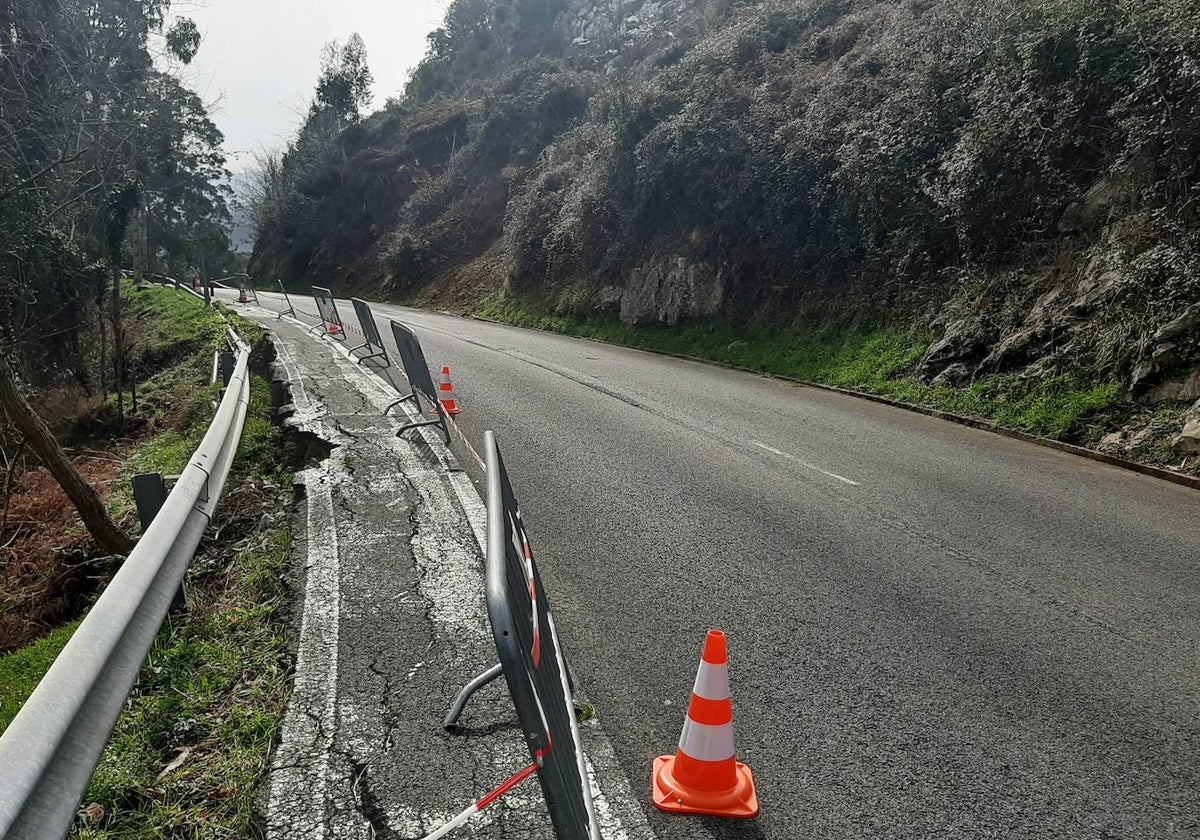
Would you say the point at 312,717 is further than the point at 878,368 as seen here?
No

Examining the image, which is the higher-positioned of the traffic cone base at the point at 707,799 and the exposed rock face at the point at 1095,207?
the exposed rock face at the point at 1095,207

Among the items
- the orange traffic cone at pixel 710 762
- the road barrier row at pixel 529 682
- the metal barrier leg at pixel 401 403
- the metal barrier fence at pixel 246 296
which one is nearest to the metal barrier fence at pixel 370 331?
the metal barrier leg at pixel 401 403

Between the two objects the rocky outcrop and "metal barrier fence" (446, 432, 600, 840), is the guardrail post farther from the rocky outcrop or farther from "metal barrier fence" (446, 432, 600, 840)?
the rocky outcrop

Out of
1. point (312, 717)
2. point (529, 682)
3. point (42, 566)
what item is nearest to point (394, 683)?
point (312, 717)

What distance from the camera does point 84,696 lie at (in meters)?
2.00

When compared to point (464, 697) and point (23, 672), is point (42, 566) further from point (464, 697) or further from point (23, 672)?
point (464, 697)

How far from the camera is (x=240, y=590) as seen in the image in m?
4.45

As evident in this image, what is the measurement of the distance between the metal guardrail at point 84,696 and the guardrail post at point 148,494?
0.43 m

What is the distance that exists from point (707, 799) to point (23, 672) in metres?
3.62

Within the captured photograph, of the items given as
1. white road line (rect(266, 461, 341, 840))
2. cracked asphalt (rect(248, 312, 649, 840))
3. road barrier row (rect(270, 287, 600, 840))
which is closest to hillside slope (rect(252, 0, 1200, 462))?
cracked asphalt (rect(248, 312, 649, 840))

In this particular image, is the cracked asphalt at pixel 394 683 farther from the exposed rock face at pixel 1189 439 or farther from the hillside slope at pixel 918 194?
the hillside slope at pixel 918 194

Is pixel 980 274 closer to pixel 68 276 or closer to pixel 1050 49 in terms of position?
pixel 1050 49

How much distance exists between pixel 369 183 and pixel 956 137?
4537 centimetres

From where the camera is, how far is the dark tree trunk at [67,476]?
19.5ft
